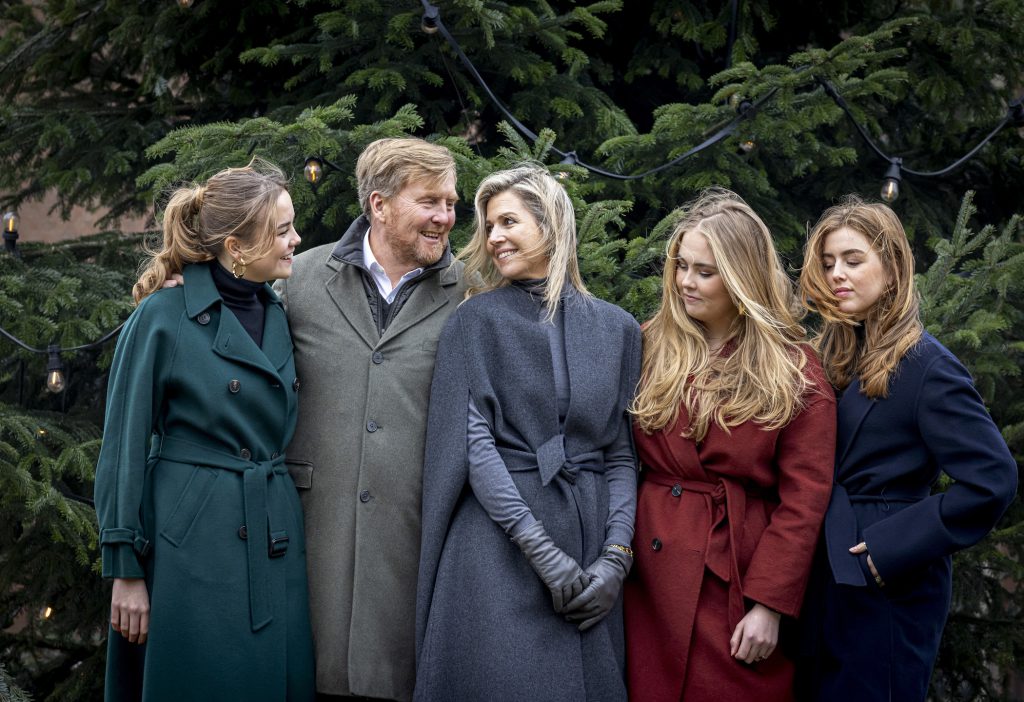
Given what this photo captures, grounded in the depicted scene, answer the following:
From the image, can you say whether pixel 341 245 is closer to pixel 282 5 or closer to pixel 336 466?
pixel 336 466

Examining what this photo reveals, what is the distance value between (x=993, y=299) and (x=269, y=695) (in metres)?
3.59

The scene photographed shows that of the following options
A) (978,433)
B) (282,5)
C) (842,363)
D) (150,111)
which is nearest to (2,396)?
(150,111)

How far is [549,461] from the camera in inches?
121

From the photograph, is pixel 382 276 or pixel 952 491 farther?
pixel 382 276

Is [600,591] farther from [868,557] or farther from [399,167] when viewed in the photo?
[399,167]

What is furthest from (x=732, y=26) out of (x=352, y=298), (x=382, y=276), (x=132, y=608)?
(x=132, y=608)

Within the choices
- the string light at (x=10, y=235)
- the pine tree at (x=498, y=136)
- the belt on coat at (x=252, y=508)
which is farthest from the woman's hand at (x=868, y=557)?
the string light at (x=10, y=235)

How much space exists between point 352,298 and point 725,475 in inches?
55.8

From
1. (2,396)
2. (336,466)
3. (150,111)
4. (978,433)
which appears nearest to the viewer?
(978,433)

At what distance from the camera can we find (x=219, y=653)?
3.04 metres

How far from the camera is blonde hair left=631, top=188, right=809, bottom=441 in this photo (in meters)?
3.12

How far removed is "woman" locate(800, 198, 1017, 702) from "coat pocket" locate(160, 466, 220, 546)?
1.93 m

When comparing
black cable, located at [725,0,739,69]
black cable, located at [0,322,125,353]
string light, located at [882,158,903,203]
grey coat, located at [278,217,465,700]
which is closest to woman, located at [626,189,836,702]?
grey coat, located at [278,217,465,700]

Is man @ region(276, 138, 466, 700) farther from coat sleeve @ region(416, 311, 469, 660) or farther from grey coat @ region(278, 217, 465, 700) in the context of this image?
coat sleeve @ region(416, 311, 469, 660)
